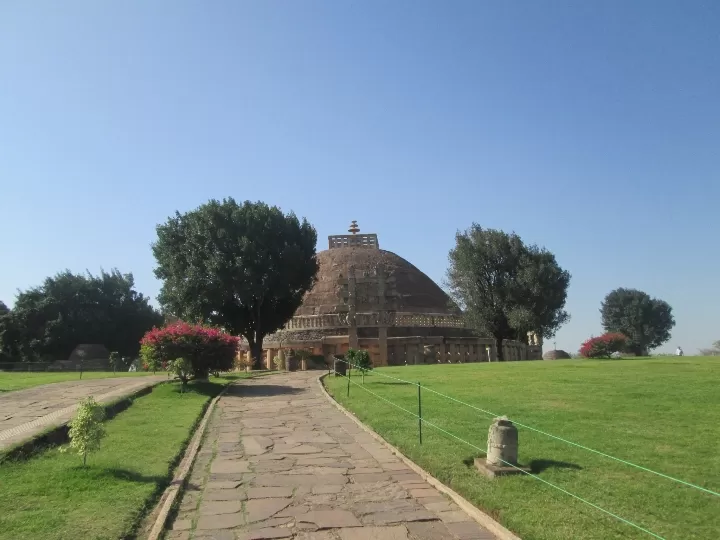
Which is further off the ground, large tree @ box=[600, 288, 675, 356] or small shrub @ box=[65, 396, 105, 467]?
large tree @ box=[600, 288, 675, 356]

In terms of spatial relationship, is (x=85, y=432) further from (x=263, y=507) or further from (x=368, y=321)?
(x=368, y=321)

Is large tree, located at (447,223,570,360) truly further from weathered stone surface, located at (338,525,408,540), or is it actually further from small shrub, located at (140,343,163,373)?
weathered stone surface, located at (338,525,408,540)

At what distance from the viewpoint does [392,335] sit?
29.9 meters

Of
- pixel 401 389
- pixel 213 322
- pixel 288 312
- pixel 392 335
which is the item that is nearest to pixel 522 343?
pixel 392 335

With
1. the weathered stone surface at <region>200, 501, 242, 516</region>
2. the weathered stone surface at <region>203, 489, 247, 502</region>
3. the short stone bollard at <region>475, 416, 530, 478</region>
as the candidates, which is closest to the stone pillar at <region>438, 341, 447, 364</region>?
the short stone bollard at <region>475, 416, 530, 478</region>

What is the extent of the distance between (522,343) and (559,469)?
91.2ft

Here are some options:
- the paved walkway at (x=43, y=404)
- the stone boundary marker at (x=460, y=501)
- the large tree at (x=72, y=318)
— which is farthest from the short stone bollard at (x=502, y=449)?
the large tree at (x=72, y=318)

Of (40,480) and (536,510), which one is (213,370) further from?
(536,510)

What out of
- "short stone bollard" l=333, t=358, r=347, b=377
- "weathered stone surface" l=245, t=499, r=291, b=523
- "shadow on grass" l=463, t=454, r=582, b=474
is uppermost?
"short stone bollard" l=333, t=358, r=347, b=377

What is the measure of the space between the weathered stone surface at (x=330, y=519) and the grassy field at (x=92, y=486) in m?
1.42

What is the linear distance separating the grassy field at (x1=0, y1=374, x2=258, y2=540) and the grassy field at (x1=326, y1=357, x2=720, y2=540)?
296 cm

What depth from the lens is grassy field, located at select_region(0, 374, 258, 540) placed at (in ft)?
15.3

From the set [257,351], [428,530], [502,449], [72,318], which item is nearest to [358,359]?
[257,351]

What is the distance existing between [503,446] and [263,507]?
8.20 ft
